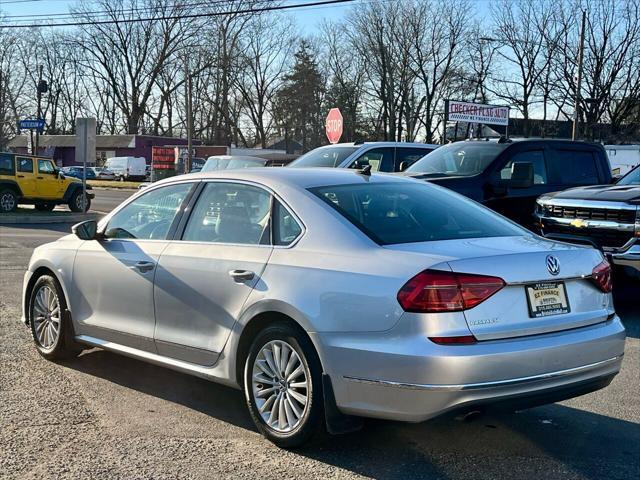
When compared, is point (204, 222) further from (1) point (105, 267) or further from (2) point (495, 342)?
(2) point (495, 342)

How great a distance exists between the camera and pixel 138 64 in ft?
239

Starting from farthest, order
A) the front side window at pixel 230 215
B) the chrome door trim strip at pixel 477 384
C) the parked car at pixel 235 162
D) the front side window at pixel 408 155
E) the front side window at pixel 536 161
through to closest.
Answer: the parked car at pixel 235 162 < the front side window at pixel 408 155 < the front side window at pixel 536 161 < the front side window at pixel 230 215 < the chrome door trim strip at pixel 477 384

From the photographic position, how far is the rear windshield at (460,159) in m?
9.69

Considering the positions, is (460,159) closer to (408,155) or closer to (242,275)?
(408,155)

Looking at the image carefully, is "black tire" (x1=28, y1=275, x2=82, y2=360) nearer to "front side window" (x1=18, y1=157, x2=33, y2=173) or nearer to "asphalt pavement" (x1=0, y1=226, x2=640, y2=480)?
"asphalt pavement" (x1=0, y1=226, x2=640, y2=480)

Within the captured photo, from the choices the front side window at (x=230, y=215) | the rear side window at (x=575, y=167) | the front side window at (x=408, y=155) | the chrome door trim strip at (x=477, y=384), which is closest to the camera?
the chrome door trim strip at (x=477, y=384)

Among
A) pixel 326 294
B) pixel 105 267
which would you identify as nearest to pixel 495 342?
pixel 326 294

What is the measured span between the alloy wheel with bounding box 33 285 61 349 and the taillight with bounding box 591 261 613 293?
3.99 metres

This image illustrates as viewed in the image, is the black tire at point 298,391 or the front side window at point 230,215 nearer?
the black tire at point 298,391

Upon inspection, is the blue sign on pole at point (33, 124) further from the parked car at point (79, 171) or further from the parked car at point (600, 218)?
the parked car at point (79, 171)

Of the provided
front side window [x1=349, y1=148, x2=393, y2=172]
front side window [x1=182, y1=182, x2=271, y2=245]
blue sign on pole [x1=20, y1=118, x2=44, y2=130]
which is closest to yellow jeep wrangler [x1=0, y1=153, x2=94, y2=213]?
blue sign on pole [x1=20, y1=118, x2=44, y2=130]

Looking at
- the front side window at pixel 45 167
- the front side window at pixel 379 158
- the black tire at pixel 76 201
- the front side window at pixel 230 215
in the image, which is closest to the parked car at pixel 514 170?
the front side window at pixel 379 158

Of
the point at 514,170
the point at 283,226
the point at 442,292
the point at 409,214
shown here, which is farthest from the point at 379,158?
the point at 442,292

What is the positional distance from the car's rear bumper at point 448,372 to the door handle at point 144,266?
5.17ft
